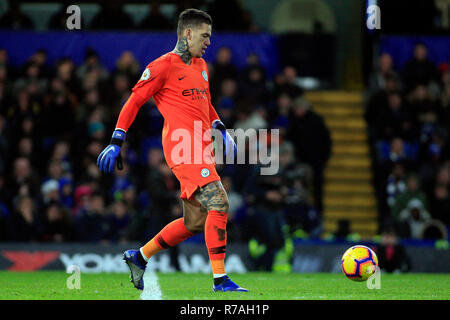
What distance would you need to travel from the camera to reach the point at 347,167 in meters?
18.1

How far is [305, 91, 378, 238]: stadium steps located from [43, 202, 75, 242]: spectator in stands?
5066 millimetres

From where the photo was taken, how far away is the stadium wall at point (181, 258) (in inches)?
520

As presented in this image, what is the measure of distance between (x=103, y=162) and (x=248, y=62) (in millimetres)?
10068

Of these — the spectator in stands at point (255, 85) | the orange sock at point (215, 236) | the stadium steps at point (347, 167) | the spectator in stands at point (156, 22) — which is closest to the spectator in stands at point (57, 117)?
the spectator in stands at point (156, 22)

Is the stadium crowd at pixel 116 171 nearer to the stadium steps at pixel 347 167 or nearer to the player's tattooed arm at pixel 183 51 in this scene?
the stadium steps at pixel 347 167

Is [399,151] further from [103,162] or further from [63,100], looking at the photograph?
[103,162]

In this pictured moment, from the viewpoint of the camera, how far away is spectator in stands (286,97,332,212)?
16078 millimetres

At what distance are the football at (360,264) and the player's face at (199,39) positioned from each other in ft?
8.30

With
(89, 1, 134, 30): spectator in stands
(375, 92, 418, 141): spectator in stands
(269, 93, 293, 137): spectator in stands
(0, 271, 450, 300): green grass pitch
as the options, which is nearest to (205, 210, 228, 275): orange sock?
(0, 271, 450, 300): green grass pitch

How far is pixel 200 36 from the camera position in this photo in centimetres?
782

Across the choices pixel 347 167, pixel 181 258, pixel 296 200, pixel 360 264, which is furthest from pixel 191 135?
pixel 347 167

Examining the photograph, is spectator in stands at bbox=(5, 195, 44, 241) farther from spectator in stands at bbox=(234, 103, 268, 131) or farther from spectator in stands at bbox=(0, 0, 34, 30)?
spectator in stands at bbox=(0, 0, 34, 30)
